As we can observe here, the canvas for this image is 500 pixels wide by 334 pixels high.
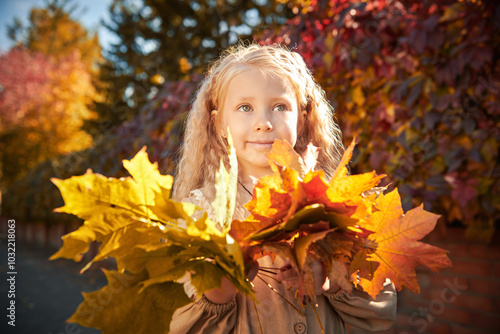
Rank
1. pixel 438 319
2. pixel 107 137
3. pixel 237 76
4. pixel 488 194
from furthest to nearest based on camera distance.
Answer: pixel 107 137
pixel 438 319
pixel 488 194
pixel 237 76

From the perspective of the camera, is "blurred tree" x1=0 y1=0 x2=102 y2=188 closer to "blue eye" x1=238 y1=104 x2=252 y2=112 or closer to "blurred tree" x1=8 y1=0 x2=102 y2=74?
"blurred tree" x1=8 y1=0 x2=102 y2=74

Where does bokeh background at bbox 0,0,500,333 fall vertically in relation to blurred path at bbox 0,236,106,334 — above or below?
above

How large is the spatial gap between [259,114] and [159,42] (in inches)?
526

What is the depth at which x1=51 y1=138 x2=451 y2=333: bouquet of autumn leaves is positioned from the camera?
1.72 ft

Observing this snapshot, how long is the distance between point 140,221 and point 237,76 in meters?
0.84

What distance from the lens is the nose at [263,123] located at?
1.15 metres

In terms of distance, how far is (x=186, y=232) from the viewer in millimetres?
535

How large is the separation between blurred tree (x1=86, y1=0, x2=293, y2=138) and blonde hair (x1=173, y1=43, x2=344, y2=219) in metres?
10.1

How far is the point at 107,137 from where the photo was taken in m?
4.85

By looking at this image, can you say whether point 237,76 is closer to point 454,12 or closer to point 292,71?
point 292,71

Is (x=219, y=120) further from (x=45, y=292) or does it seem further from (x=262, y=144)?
(x=45, y=292)

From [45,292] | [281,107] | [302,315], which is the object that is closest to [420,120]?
[281,107]

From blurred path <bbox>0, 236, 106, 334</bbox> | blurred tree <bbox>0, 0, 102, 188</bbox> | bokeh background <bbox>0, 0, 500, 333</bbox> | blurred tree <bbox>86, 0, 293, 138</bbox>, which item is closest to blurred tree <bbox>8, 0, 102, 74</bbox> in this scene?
blurred tree <bbox>0, 0, 102, 188</bbox>

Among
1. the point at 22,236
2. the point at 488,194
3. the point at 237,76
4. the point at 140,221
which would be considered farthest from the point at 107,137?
the point at 22,236
